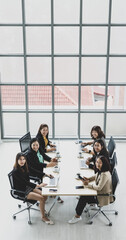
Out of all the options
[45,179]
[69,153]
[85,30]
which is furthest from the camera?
[85,30]

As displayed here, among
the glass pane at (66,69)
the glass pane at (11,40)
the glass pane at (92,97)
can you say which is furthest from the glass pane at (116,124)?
the glass pane at (11,40)

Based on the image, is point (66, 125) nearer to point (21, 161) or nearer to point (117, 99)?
point (117, 99)

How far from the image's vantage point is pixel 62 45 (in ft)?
26.6

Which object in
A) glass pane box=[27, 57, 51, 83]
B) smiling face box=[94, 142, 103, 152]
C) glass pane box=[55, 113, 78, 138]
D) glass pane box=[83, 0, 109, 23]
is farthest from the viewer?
glass pane box=[55, 113, 78, 138]

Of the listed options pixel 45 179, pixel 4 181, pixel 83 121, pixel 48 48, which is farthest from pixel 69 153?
pixel 48 48

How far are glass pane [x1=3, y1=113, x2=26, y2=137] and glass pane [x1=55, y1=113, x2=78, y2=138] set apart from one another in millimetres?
1087

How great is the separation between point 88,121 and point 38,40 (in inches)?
116

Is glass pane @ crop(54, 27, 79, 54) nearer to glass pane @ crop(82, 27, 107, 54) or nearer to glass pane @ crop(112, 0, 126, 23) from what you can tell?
glass pane @ crop(82, 27, 107, 54)

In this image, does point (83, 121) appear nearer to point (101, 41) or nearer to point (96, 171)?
point (101, 41)

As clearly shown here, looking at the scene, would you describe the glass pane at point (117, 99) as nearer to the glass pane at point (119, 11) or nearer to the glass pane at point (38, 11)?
the glass pane at point (119, 11)

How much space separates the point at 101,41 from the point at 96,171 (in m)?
4.42

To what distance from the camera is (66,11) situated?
25.7 ft

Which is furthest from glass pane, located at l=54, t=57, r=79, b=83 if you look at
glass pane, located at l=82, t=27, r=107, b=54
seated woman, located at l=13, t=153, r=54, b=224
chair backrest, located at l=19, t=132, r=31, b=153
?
seated woman, located at l=13, t=153, r=54, b=224

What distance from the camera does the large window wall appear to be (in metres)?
7.85
